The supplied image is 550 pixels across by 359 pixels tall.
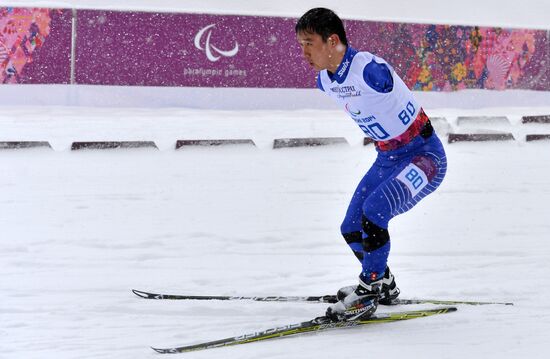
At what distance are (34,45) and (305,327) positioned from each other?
431 inches

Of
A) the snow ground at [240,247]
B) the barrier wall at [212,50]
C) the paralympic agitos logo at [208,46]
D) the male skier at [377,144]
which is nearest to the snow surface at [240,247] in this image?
the snow ground at [240,247]

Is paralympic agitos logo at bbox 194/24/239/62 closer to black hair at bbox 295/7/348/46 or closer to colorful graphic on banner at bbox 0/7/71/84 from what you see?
colorful graphic on banner at bbox 0/7/71/84

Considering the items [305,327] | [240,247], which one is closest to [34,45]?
[240,247]

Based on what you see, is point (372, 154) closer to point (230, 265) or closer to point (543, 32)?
point (230, 265)

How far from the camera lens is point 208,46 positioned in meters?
14.8

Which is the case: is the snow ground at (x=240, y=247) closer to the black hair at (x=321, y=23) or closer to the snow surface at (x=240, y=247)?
the snow surface at (x=240, y=247)

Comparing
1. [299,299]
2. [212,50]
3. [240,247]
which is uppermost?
[212,50]

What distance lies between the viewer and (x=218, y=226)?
704cm

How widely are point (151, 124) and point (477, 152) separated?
4.71m

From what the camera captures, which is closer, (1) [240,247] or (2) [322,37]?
(2) [322,37]

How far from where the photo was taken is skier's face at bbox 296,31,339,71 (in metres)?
4.37

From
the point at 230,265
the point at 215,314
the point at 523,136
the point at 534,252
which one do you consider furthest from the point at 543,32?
the point at 215,314

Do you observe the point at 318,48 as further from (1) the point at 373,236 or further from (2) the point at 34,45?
(2) the point at 34,45

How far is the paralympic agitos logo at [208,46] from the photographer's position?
14.8 m
